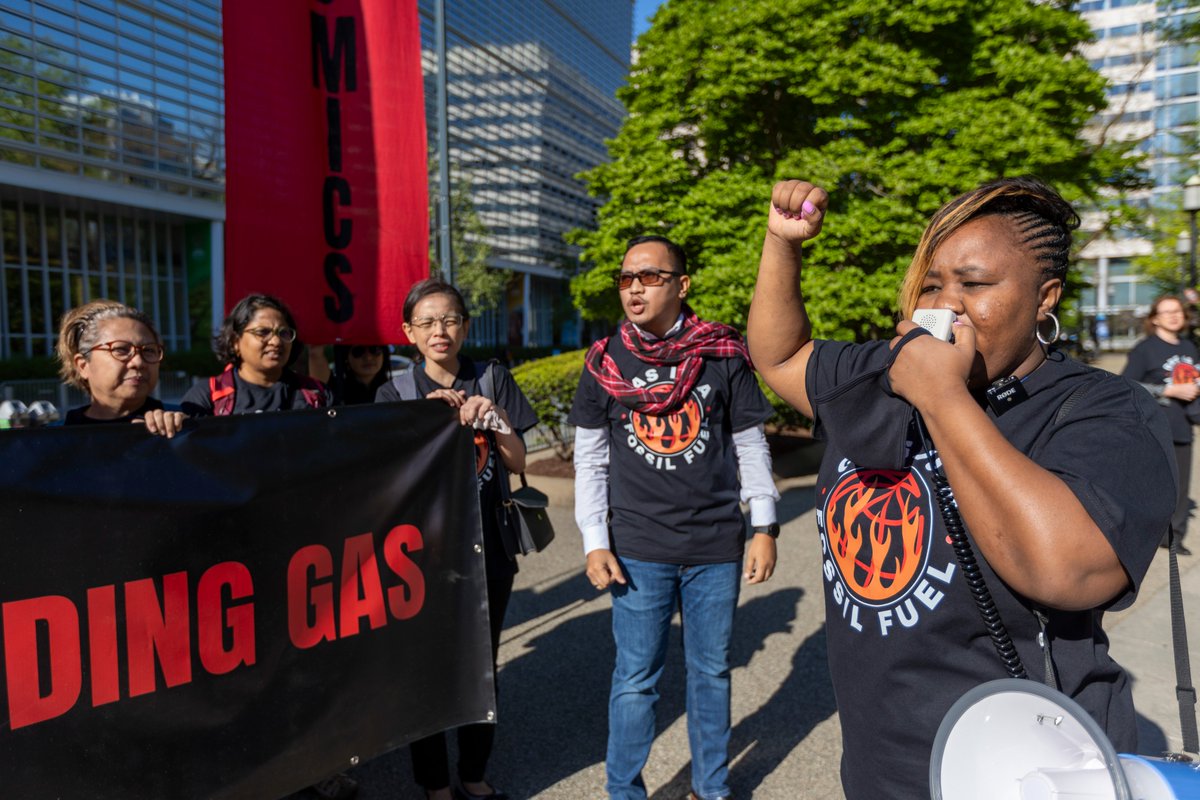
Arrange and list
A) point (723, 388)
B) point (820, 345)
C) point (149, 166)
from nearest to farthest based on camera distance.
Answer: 1. point (820, 345)
2. point (723, 388)
3. point (149, 166)

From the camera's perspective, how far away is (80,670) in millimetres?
2170

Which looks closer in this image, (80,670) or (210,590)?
(80,670)

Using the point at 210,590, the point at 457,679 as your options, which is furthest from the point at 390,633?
the point at 210,590

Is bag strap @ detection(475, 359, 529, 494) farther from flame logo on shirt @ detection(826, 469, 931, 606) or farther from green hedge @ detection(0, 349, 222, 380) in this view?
green hedge @ detection(0, 349, 222, 380)

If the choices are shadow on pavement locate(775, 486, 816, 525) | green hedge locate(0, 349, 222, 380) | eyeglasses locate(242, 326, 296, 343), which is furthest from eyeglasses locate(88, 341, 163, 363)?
green hedge locate(0, 349, 222, 380)

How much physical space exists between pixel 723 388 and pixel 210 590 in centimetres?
190

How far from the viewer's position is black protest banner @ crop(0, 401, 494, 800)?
213 centimetres

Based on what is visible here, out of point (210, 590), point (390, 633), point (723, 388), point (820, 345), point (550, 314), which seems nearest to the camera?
point (820, 345)

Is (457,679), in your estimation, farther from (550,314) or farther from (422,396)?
(550,314)

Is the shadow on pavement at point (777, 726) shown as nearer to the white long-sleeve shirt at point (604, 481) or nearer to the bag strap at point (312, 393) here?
the white long-sleeve shirt at point (604, 481)

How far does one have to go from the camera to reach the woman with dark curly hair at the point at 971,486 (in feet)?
3.59

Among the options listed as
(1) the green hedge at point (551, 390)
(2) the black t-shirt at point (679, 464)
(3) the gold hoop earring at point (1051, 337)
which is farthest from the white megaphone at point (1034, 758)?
(1) the green hedge at point (551, 390)

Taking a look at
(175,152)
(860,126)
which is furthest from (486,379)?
(175,152)

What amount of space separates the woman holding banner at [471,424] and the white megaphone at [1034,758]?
2191mm
